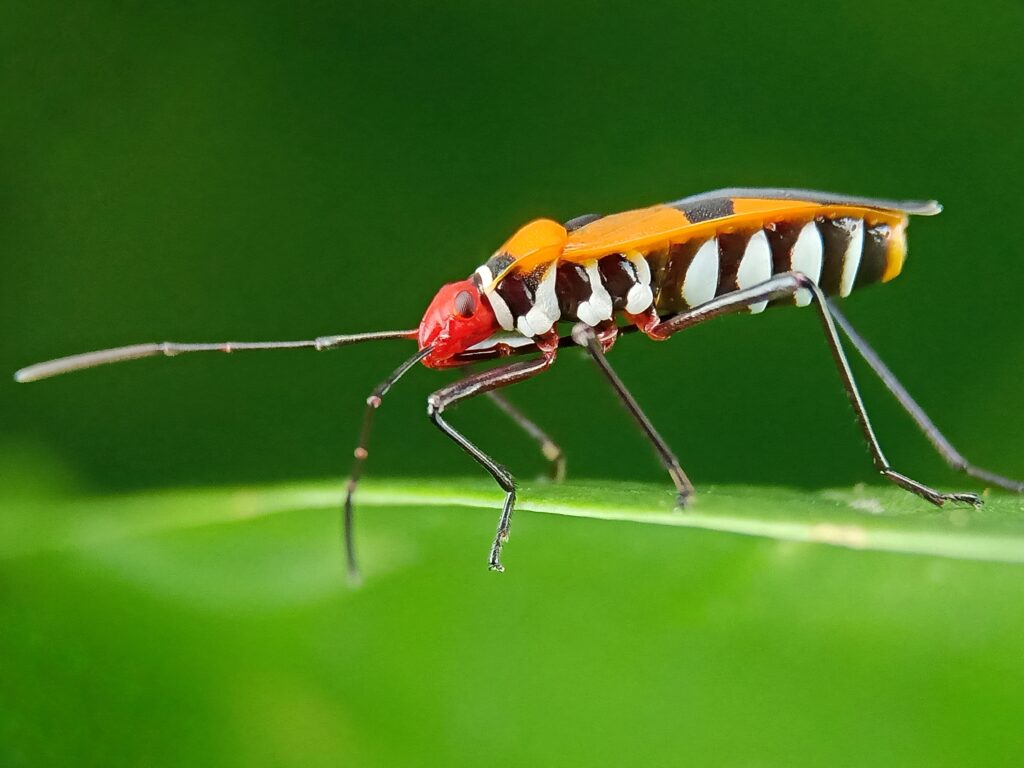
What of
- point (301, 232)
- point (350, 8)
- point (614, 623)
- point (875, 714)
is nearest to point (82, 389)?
point (301, 232)

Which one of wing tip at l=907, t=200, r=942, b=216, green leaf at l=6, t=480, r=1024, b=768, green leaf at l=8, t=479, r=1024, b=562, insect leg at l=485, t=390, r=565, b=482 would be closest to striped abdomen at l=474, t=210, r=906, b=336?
wing tip at l=907, t=200, r=942, b=216

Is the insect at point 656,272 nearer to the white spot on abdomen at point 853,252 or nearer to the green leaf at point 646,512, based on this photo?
the white spot on abdomen at point 853,252

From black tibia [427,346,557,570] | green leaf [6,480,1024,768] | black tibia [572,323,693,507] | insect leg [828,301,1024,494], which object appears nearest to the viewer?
green leaf [6,480,1024,768]

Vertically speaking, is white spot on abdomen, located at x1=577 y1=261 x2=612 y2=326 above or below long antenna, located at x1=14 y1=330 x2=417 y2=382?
below

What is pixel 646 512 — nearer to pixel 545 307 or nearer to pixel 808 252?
pixel 545 307

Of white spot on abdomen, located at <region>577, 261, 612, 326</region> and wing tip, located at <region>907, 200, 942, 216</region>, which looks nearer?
wing tip, located at <region>907, 200, 942, 216</region>

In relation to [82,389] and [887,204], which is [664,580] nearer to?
[887,204]

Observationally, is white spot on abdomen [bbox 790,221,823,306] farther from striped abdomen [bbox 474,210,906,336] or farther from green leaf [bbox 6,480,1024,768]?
green leaf [bbox 6,480,1024,768]

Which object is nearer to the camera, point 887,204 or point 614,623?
point 614,623
